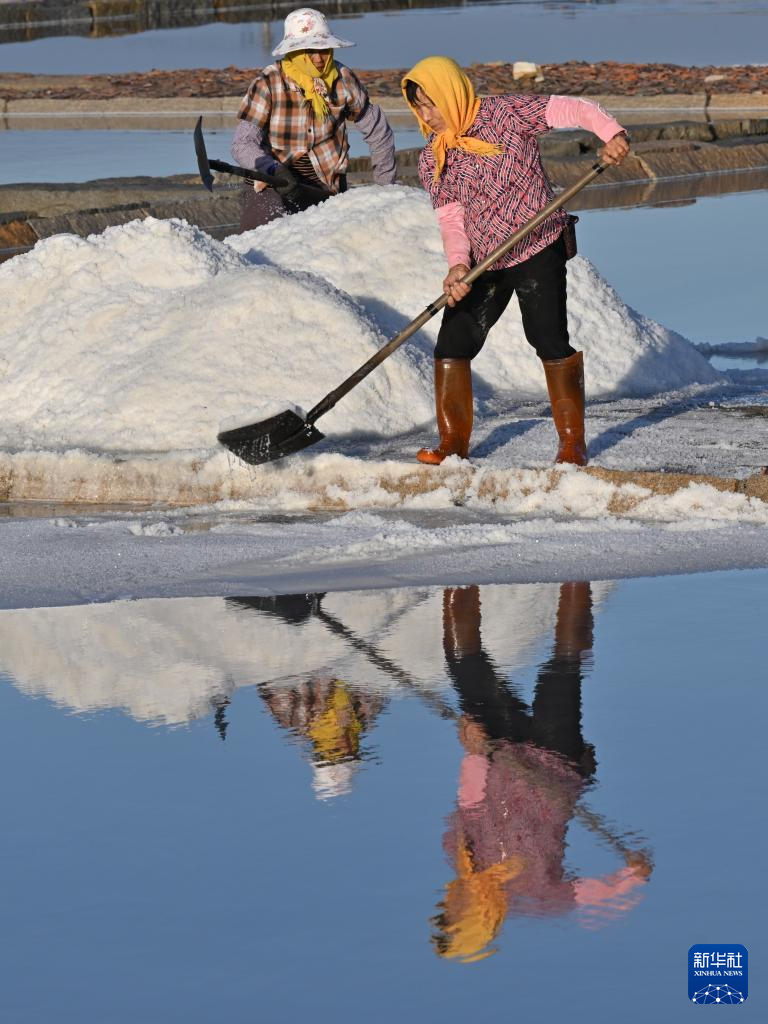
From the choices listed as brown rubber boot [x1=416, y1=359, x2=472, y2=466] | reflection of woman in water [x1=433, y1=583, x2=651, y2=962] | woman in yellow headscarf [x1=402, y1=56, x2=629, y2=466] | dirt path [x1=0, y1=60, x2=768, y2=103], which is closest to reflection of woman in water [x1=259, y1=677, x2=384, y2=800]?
reflection of woman in water [x1=433, y1=583, x2=651, y2=962]

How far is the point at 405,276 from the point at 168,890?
481 centimetres

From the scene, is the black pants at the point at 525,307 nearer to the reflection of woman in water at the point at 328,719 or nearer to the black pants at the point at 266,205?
the reflection of woman in water at the point at 328,719

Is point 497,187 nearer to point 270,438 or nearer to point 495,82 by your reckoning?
point 270,438

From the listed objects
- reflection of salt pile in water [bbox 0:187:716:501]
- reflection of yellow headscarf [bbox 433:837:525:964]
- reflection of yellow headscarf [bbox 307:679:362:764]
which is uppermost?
Answer: reflection of salt pile in water [bbox 0:187:716:501]

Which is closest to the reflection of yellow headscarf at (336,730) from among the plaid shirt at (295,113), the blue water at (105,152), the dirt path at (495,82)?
the plaid shirt at (295,113)

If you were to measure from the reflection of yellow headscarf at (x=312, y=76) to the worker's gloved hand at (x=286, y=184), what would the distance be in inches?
12.1

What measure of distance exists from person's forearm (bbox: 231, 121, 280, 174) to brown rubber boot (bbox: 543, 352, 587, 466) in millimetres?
2419

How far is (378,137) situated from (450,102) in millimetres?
2656

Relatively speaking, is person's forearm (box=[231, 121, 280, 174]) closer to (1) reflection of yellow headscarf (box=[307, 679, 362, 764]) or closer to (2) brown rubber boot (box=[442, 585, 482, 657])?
(2) brown rubber boot (box=[442, 585, 482, 657])

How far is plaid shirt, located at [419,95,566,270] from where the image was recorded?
5391mm

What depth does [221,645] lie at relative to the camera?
14.1 feet

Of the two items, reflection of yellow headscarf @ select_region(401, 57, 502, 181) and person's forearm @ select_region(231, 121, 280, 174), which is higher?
person's forearm @ select_region(231, 121, 280, 174)

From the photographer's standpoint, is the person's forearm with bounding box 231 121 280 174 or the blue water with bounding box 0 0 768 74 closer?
the person's forearm with bounding box 231 121 280 174

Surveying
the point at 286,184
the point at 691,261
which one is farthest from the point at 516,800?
A: the point at 691,261
